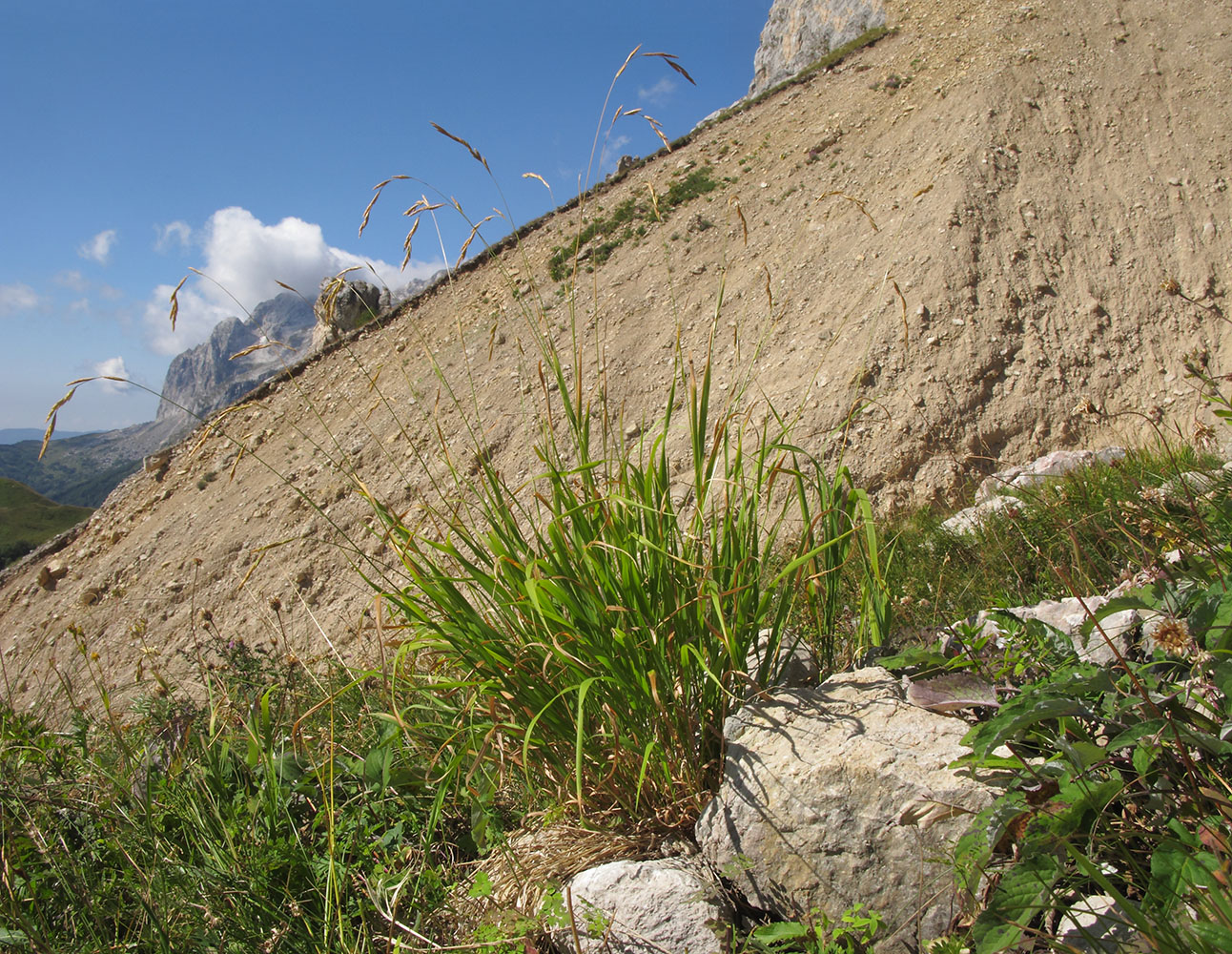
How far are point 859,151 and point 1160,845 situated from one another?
1213 centimetres

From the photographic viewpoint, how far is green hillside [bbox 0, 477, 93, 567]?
55250 mm

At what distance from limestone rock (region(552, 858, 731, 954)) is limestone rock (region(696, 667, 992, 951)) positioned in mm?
105

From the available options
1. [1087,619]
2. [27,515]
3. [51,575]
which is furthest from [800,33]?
[27,515]

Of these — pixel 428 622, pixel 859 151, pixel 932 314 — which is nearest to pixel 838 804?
pixel 428 622

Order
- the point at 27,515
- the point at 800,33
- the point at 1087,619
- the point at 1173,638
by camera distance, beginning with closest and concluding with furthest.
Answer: the point at 1173,638 → the point at 1087,619 → the point at 800,33 → the point at 27,515

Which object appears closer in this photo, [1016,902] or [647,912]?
[1016,902]

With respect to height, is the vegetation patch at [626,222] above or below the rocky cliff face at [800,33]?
below

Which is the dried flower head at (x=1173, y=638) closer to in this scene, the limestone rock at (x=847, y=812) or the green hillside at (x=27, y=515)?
the limestone rock at (x=847, y=812)

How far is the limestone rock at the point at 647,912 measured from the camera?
5.97 feet

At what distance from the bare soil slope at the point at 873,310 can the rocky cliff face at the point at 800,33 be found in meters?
10.7

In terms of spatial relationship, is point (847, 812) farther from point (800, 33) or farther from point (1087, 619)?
point (800, 33)

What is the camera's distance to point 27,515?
60594mm

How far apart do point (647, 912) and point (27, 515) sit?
77670 mm

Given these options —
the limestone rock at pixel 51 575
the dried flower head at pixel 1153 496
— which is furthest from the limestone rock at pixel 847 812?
the limestone rock at pixel 51 575
